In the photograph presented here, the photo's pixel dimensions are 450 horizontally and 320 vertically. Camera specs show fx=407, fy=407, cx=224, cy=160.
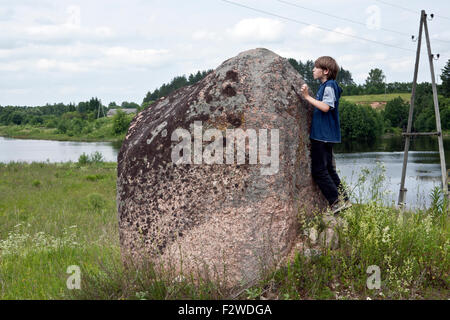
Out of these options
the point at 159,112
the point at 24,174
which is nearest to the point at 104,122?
the point at 24,174

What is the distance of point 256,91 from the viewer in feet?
15.6

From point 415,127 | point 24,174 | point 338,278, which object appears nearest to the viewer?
point 338,278

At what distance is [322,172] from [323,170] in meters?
0.03

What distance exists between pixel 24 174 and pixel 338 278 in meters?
22.0

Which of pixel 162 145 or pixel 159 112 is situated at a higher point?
pixel 159 112

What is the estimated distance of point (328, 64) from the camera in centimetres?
538

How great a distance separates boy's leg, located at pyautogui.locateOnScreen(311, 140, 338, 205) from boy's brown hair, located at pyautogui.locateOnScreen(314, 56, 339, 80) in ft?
3.20

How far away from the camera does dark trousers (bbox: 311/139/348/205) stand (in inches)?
203

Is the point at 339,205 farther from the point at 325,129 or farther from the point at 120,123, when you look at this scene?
the point at 120,123

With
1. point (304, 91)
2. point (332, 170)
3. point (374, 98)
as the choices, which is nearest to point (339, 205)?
point (332, 170)

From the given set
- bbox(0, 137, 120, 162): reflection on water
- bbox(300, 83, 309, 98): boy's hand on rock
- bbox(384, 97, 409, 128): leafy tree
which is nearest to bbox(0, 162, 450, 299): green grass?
bbox(300, 83, 309, 98): boy's hand on rock

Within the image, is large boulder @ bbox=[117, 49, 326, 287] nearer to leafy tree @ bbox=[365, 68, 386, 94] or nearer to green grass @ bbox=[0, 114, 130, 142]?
green grass @ bbox=[0, 114, 130, 142]

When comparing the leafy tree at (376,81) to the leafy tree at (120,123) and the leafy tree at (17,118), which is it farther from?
the leafy tree at (17,118)
